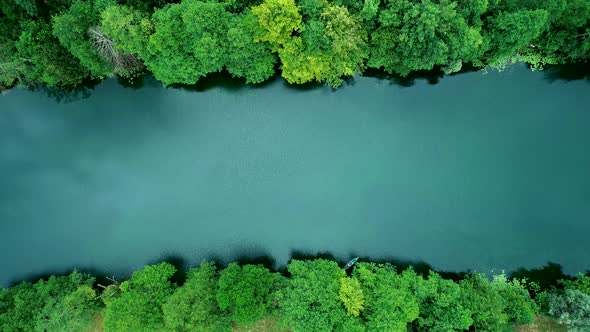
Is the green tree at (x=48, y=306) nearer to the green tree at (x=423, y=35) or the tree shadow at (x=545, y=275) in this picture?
the green tree at (x=423, y=35)

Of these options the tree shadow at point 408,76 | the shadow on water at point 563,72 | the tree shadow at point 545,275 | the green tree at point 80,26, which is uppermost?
the green tree at point 80,26

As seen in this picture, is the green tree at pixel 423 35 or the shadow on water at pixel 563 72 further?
the shadow on water at pixel 563 72

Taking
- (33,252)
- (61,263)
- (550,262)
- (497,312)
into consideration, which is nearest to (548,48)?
(550,262)

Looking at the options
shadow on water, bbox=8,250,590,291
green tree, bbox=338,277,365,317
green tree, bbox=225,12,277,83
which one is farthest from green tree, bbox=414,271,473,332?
green tree, bbox=225,12,277,83

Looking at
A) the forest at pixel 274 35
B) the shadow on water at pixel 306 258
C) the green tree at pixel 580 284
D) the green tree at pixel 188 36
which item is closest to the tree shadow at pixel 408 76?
the forest at pixel 274 35

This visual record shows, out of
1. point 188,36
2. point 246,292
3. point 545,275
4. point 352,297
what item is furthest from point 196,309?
point 545,275

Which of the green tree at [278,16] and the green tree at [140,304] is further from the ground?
the green tree at [278,16]

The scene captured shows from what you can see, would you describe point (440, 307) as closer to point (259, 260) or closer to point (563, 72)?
point (259, 260)

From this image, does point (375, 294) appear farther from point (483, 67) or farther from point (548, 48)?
point (548, 48)
